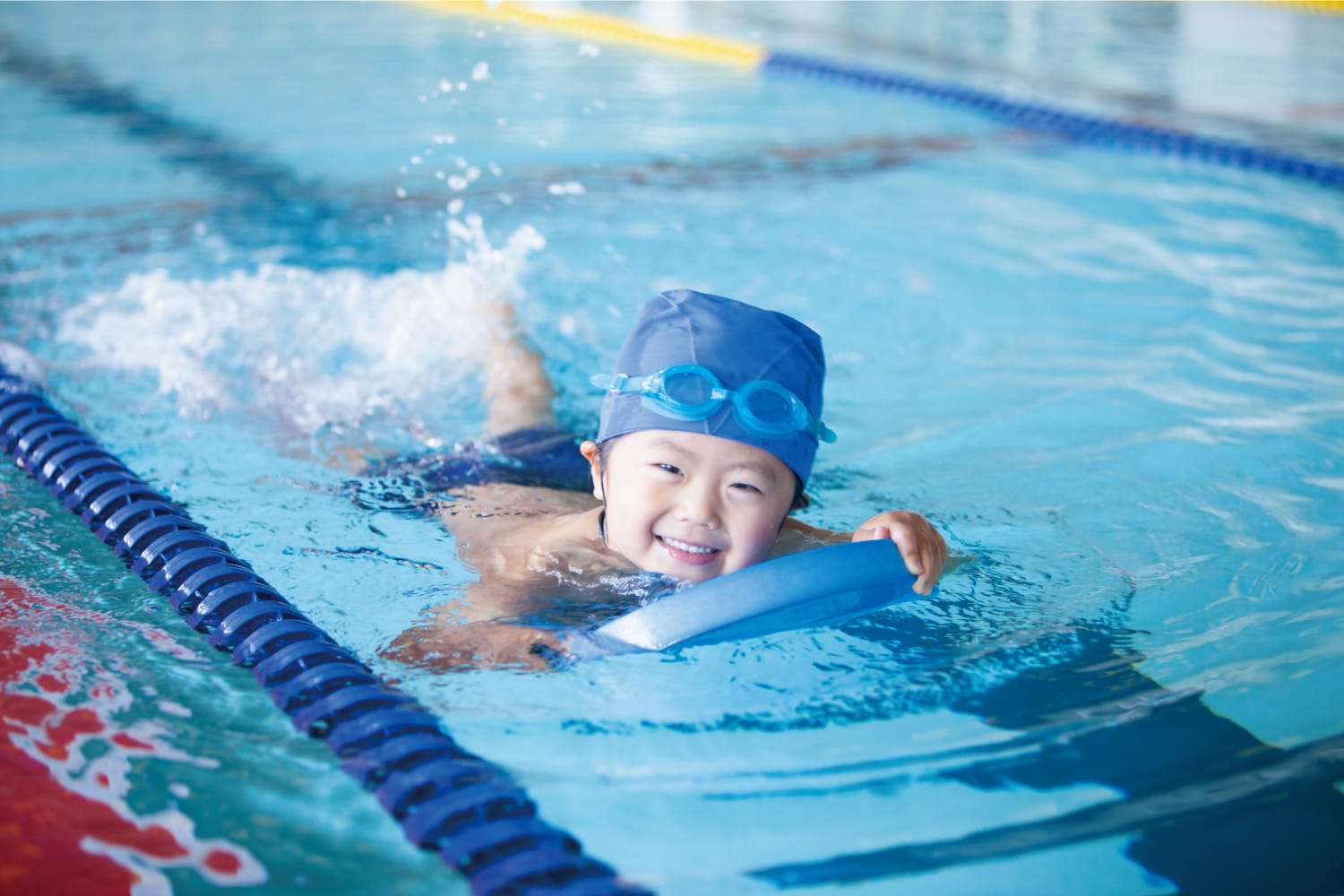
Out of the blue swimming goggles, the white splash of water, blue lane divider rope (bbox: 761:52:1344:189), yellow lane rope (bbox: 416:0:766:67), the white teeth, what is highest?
yellow lane rope (bbox: 416:0:766:67)

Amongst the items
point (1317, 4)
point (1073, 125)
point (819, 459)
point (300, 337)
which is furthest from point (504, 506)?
point (1317, 4)

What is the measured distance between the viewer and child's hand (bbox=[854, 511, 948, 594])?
7.97ft

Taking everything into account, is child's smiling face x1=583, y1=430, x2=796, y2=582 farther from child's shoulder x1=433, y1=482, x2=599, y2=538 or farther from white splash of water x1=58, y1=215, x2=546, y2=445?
white splash of water x1=58, y1=215, x2=546, y2=445

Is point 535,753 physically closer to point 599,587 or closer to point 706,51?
point 599,587

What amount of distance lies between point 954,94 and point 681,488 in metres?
7.22

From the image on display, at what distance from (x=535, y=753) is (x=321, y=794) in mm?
362

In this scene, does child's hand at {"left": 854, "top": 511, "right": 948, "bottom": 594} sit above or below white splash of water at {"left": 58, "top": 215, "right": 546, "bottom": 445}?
below

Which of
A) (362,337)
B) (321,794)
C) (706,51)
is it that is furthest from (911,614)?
(706,51)

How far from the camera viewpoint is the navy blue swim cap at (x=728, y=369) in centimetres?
254

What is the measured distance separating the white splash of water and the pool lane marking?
4.40 m

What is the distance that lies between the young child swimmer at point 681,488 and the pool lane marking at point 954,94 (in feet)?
17.4

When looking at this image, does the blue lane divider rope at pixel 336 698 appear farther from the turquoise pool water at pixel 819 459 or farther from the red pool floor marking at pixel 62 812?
the red pool floor marking at pixel 62 812

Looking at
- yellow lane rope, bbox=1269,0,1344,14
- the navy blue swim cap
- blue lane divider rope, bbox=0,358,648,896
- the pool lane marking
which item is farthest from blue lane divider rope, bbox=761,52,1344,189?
yellow lane rope, bbox=1269,0,1344,14

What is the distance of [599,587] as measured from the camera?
8.78 ft
